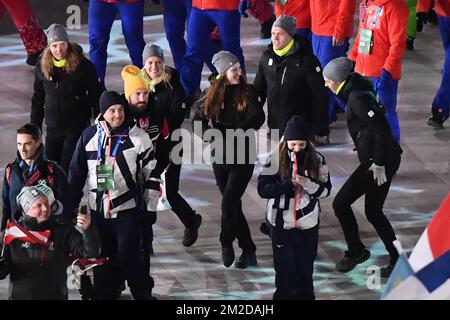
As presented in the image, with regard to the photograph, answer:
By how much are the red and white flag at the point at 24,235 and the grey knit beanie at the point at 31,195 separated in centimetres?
12

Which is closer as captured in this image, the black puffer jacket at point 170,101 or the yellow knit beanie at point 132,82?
the yellow knit beanie at point 132,82

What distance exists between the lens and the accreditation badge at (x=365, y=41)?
11.5 metres

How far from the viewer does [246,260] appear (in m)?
9.80

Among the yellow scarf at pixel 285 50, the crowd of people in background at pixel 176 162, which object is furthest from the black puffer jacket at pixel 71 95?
the yellow scarf at pixel 285 50

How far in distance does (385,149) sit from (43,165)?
2538 millimetres

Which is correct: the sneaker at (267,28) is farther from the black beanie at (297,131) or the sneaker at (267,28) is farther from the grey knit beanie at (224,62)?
the black beanie at (297,131)

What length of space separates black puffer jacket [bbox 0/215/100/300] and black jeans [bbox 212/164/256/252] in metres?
1.78

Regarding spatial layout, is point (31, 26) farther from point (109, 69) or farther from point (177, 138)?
point (177, 138)

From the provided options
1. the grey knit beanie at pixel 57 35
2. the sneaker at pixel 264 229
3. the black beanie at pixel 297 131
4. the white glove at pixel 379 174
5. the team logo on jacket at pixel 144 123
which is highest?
the grey knit beanie at pixel 57 35

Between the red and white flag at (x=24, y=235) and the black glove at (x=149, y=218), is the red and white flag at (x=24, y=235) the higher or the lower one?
the higher one

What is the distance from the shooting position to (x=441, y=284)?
21.6 feet

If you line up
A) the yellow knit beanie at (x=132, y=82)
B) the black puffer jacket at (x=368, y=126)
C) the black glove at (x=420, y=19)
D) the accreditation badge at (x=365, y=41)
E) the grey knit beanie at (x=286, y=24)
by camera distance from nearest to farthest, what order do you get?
the yellow knit beanie at (x=132, y=82)
the black puffer jacket at (x=368, y=126)
the grey knit beanie at (x=286, y=24)
the accreditation badge at (x=365, y=41)
the black glove at (x=420, y=19)

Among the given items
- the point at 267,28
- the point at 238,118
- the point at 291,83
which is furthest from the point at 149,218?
the point at 267,28
